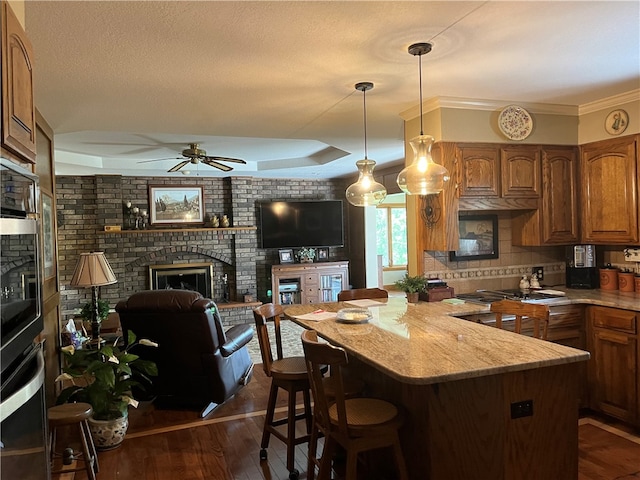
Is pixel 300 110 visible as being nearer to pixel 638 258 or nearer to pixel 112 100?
pixel 112 100

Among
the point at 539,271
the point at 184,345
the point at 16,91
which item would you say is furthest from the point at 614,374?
the point at 16,91

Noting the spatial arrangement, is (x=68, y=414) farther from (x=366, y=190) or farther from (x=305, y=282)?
(x=305, y=282)

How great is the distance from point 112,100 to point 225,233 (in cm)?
487

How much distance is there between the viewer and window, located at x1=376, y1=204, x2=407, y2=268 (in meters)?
10.7

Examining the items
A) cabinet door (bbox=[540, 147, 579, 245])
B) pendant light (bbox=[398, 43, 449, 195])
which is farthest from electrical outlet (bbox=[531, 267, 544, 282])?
pendant light (bbox=[398, 43, 449, 195])

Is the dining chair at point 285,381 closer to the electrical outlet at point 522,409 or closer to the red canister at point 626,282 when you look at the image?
the electrical outlet at point 522,409

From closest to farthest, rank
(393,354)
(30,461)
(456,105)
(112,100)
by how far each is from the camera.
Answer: (30,461) < (393,354) < (112,100) < (456,105)

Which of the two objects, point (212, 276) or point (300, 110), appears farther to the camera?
point (212, 276)

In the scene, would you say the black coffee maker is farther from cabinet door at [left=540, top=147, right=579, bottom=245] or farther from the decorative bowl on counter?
the decorative bowl on counter

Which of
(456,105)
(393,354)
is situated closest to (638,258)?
(456,105)

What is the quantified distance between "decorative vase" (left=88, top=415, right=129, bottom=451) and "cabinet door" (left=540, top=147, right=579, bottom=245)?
11.5 ft

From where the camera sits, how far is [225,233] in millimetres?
8234

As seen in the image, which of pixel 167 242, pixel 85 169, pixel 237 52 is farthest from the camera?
pixel 167 242

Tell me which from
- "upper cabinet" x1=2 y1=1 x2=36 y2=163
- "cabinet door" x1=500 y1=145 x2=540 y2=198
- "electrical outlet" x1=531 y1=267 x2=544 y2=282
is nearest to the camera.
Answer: "upper cabinet" x1=2 y1=1 x2=36 y2=163
